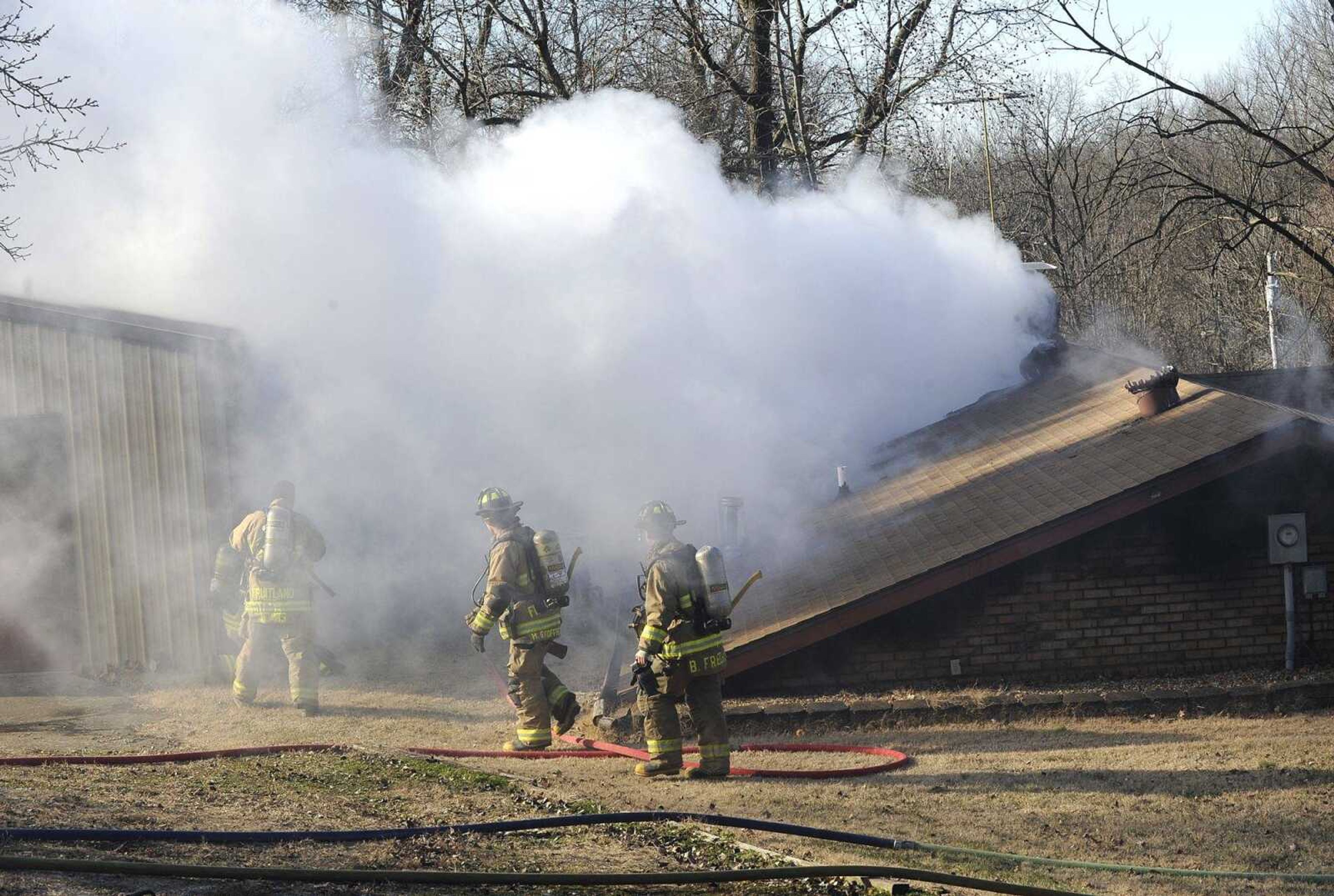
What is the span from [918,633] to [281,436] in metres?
6.92

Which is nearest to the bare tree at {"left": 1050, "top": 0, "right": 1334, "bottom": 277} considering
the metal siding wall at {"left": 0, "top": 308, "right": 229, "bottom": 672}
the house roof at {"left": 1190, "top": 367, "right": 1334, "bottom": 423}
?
the house roof at {"left": 1190, "top": 367, "right": 1334, "bottom": 423}

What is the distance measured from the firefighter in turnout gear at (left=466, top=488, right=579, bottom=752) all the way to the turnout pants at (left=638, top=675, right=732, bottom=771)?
1.24 m

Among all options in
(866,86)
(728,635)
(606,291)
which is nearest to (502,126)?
(866,86)

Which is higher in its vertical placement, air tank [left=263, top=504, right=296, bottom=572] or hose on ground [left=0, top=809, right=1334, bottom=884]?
air tank [left=263, top=504, right=296, bottom=572]

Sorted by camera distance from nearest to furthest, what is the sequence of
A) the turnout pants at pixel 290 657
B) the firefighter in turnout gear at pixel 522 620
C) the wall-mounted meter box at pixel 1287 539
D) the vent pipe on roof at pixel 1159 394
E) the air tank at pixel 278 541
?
the firefighter in turnout gear at pixel 522 620 → the wall-mounted meter box at pixel 1287 539 → the turnout pants at pixel 290 657 → the air tank at pixel 278 541 → the vent pipe on roof at pixel 1159 394

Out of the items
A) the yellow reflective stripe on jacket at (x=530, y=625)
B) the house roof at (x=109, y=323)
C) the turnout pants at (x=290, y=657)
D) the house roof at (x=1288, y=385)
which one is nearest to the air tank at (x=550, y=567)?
the yellow reflective stripe on jacket at (x=530, y=625)

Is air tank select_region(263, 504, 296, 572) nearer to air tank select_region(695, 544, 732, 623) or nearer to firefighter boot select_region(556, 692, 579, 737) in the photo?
firefighter boot select_region(556, 692, 579, 737)

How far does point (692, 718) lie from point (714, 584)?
35.9 inches

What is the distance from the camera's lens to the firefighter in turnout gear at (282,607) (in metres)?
10.5

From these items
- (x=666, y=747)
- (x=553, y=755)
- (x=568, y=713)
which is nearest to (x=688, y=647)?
(x=666, y=747)

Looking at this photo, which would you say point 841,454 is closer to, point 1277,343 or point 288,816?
point 288,816

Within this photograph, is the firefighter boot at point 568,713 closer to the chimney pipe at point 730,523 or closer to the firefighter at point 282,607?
the firefighter at point 282,607

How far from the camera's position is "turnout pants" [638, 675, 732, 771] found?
26.9 feet

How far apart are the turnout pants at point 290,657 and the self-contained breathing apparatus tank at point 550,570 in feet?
7.41
